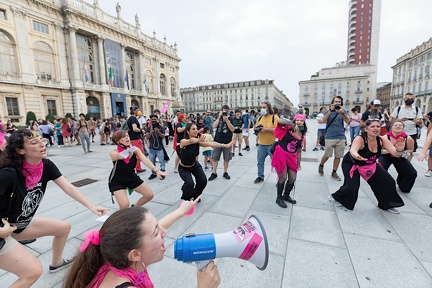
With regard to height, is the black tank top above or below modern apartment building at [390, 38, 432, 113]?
below

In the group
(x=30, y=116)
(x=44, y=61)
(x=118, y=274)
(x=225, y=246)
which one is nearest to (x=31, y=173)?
(x=118, y=274)

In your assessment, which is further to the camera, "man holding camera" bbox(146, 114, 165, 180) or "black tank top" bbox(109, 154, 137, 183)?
"man holding camera" bbox(146, 114, 165, 180)

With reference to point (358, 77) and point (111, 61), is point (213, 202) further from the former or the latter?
point (358, 77)

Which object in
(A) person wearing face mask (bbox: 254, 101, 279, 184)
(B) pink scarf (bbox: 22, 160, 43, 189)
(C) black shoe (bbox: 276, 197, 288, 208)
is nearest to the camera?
(B) pink scarf (bbox: 22, 160, 43, 189)

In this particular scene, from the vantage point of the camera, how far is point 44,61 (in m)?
27.4

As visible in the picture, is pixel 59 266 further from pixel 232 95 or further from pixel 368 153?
pixel 232 95

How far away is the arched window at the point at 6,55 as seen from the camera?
77.3 feet

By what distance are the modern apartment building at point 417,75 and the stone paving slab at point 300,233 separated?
48.0 meters

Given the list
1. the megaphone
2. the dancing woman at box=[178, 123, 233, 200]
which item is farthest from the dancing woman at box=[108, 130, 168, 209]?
the megaphone

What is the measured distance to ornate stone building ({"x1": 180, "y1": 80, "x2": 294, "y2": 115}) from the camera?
9022cm

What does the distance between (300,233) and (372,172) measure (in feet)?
5.70

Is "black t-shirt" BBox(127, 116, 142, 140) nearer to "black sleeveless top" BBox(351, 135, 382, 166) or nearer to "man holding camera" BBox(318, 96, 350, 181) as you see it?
"man holding camera" BBox(318, 96, 350, 181)

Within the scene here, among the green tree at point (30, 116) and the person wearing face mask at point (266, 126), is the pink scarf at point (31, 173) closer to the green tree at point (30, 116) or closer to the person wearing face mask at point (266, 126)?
the person wearing face mask at point (266, 126)

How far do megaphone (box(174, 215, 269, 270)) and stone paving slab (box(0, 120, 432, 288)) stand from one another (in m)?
1.18
